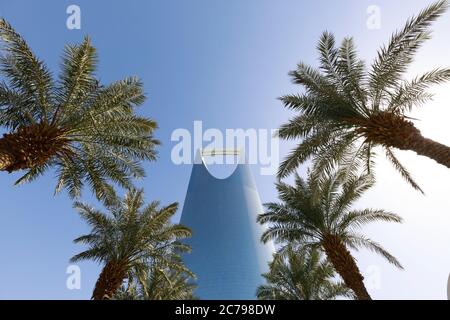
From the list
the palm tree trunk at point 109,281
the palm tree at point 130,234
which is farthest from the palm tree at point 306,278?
the palm tree trunk at point 109,281

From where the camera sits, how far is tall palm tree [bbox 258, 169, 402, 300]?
16.0 m

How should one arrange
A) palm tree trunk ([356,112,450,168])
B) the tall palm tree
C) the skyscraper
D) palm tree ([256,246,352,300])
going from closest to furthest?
1. palm tree trunk ([356,112,450,168])
2. the tall palm tree
3. palm tree ([256,246,352,300])
4. the skyscraper

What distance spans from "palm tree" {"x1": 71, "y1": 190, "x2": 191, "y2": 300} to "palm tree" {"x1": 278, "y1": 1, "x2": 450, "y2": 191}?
21.0ft

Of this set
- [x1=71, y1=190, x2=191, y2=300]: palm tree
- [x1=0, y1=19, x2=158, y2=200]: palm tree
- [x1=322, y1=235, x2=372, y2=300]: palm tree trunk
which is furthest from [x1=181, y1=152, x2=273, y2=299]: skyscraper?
[x1=0, y1=19, x2=158, y2=200]: palm tree

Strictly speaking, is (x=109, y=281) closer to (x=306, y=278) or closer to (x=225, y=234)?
(x=306, y=278)

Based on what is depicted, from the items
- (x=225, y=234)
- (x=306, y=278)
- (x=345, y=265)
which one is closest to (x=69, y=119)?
(x=345, y=265)

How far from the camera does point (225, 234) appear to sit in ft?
181

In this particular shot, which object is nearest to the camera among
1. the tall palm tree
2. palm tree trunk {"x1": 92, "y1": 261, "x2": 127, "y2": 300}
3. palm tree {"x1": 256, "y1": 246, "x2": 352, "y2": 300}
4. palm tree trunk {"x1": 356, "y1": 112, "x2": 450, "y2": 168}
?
palm tree trunk {"x1": 356, "y1": 112, "x2": 450, "y2": 168}

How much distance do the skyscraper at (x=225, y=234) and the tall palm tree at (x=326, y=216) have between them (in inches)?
1316

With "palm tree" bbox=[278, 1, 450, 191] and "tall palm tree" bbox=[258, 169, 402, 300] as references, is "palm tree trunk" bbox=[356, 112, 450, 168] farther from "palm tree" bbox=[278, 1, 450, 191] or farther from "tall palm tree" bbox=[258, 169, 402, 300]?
"tall palm tree" bbox=[258, 169, 402, 300]

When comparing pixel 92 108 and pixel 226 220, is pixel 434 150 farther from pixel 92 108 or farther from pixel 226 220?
pixel 226 220

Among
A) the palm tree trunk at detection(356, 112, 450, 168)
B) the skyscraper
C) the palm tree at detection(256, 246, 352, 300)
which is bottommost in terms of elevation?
the palm tree at detection(256, 246, 352, 300)

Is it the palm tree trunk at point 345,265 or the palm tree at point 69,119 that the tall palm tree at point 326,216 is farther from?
the palm tree at point 69,119

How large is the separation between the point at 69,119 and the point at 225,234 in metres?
45.4
